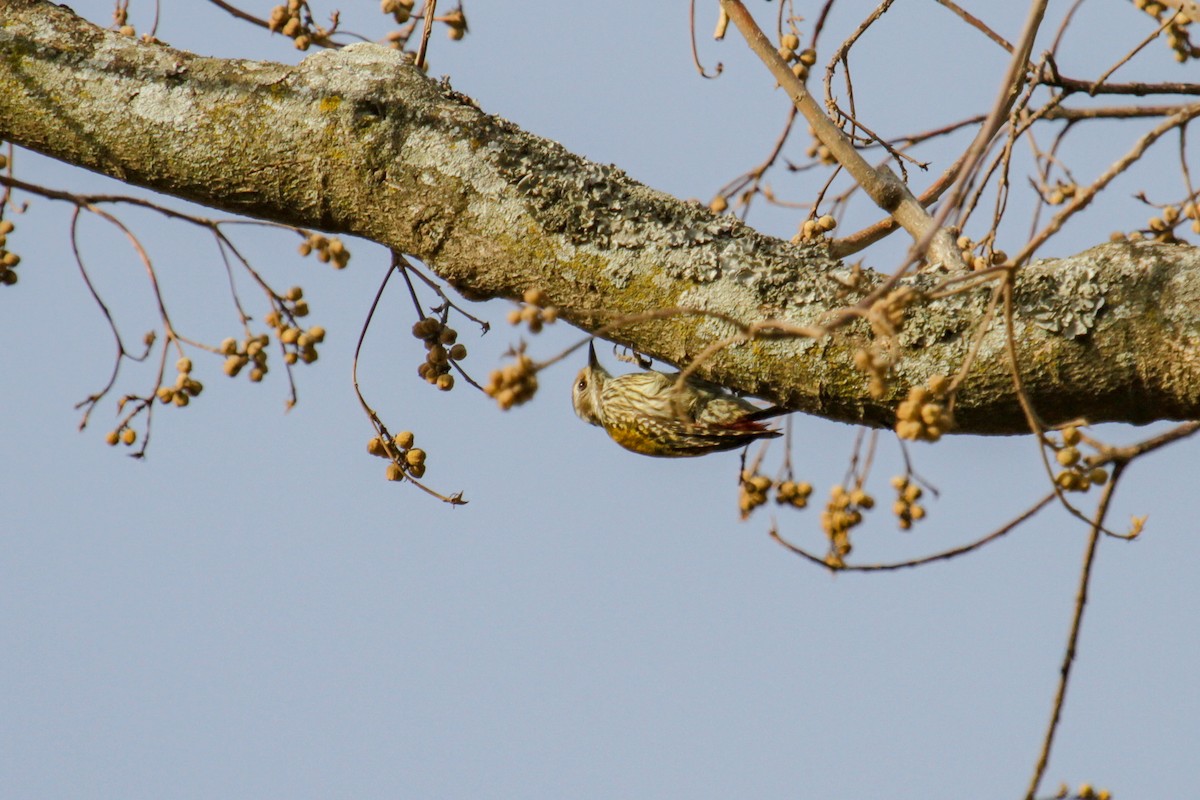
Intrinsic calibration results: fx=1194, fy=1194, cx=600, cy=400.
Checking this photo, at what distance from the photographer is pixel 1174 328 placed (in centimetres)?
261

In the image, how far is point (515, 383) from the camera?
1.97 metres

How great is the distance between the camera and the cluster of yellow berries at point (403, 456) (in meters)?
3.32

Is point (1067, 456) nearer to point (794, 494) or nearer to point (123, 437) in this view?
point (794, 494)

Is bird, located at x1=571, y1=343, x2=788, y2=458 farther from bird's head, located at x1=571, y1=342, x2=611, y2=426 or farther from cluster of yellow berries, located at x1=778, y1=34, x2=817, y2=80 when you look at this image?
cluster of yellow berries, located at x1=778, y1=34, x2=817, y2=80

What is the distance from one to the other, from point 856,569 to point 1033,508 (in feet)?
1.13

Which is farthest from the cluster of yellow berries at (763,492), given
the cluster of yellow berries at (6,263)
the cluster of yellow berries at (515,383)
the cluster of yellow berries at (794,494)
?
the cluster of yellow berries at (6,263)

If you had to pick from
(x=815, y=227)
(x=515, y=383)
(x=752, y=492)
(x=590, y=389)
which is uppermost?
(x=590, y=389)

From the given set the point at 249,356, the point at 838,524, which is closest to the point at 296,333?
the point at 249,356

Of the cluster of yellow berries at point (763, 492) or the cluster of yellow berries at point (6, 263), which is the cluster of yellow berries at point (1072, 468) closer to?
the cluster of yellow berries at point (763, 492)

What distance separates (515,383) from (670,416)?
3.15m

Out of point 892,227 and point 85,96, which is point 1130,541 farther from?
point 85,96

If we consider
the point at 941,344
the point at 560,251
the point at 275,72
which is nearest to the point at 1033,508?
the point at 941,344

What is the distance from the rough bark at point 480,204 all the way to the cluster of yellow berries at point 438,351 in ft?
1.22

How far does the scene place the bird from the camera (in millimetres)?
4738
